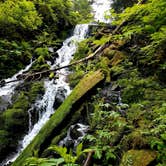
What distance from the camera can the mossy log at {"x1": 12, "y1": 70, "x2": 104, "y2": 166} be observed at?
20.7 ft

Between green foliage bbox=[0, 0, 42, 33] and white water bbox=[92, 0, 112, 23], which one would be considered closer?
green foliage bbox=[0, 0, 42, 33]

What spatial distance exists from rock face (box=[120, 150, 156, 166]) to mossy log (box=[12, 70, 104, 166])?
2.45 m

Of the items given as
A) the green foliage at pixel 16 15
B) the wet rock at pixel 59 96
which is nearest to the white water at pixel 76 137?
the wet rock at pixel 59 96

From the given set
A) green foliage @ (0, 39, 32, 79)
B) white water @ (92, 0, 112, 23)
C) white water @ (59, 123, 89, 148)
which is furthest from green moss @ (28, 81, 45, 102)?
white water @ (92, 0, 112, 23)

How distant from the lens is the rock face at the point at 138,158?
399 centimetres

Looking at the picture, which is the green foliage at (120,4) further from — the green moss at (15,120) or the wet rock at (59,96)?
the green moss at (15,120)

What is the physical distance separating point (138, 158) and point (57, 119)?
2.89 m

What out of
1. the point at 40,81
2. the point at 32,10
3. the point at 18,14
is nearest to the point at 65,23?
the point at 32,10

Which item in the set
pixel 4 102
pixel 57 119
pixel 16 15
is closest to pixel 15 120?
pixel 4 102

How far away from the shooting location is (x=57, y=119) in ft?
21.9

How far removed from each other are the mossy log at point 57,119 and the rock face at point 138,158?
2.45 metres

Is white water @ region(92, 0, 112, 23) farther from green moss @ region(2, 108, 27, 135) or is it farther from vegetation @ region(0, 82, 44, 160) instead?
green moss @ region(2, 108, 27, 135)

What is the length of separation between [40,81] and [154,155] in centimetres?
802

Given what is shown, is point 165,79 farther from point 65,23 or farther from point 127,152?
point 65,23
